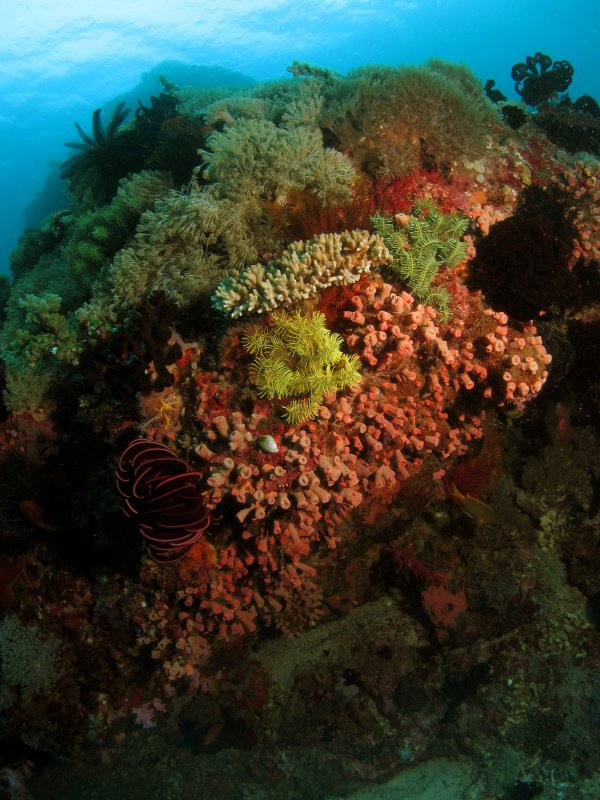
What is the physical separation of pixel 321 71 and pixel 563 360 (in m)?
8.56

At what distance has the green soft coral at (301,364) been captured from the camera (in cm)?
393

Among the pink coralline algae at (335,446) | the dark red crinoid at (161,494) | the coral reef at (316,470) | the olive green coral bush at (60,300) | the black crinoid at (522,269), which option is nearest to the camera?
the dark red crinoid at (161,494)

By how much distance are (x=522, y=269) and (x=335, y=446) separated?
9.44ft

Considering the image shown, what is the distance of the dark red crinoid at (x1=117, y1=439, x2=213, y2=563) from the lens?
3.87 meters

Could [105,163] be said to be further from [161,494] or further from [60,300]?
[161,494]

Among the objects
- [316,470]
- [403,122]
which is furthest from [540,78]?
[316,470]

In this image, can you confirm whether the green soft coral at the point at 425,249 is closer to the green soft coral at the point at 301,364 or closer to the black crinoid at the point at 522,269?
the black crinoid at the point at 522,269

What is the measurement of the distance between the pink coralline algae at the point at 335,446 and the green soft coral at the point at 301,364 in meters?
0.16

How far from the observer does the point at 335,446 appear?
4.10 meters

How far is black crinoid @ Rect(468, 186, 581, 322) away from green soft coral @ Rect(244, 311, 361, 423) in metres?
1.95

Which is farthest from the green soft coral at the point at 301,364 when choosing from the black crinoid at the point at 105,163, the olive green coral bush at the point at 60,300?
the black crinoid at the point at 105,163

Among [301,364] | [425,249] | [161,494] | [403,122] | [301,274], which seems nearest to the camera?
[161,494]

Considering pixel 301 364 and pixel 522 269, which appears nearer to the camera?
pixel 301 364

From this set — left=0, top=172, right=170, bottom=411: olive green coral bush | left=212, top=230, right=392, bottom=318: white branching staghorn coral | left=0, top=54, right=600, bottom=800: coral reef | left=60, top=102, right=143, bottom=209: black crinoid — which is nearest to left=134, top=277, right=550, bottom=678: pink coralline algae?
left=0, top=54, right=600, bottom=800: coral reef
